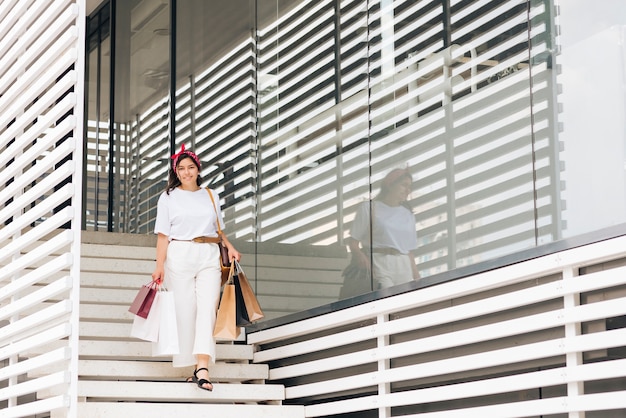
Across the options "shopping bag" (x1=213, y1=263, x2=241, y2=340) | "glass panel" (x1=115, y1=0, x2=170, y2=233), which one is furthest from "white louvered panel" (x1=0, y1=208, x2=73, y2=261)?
"glass panel" (x1=115, y1=0, x2=170, y2=233)

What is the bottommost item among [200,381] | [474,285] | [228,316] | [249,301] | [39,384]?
[39,384]

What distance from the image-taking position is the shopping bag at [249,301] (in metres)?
8.26

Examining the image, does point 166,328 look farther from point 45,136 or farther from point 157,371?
point 45,136

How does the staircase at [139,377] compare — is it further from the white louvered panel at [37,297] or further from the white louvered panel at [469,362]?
the white louvered panel at [37,297]

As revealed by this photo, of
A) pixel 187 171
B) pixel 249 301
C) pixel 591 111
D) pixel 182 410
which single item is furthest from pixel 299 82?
pixel 591 111

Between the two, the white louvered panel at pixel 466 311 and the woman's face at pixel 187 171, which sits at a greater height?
the woman's face at pixel 187 171

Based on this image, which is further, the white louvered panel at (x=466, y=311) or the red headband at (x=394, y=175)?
the red headband at (x=394, y=175)

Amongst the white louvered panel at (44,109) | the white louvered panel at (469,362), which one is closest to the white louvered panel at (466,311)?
the white louvered panel at (469,362)

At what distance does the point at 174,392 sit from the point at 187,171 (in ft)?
5.22

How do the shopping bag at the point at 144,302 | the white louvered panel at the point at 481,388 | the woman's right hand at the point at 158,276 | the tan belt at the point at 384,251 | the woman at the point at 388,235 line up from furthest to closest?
the woman's right hand at the point at 158,276
the shopping bag at the point at 144,302
the tan belt at the point at 384,251
the woman at the point at 388,235
the white louvered panel at the point at 481,388

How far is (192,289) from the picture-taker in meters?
8.29

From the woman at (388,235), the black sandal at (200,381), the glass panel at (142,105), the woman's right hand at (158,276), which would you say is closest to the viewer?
the woman at (388,235)

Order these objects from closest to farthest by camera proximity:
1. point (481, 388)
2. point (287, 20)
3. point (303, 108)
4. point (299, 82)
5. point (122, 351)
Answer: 1. point (481, 388)
2. point (122, 351)
3. point (303, 108)
4. point (299, 82)
5. point (287, 20)

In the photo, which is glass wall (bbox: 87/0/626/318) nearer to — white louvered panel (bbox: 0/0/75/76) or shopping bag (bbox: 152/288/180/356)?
shopping bag (bbox: 152/288/180/356)
